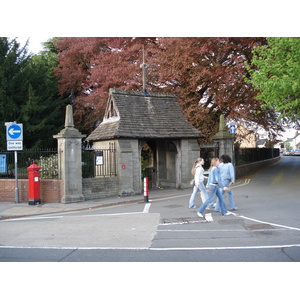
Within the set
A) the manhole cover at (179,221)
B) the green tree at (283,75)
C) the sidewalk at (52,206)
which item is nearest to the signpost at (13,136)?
the sidewalk at (52,206)

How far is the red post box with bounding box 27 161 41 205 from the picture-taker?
1355 cm

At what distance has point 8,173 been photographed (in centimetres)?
1571

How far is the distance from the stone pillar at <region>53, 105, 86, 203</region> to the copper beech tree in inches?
382

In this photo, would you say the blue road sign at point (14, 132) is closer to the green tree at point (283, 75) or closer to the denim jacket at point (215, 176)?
the denim jacket at point (215, 176)

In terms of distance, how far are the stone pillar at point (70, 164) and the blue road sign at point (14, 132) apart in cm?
155

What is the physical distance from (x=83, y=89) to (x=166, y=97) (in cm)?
1161

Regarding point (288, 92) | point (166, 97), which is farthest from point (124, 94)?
point (288, 92)

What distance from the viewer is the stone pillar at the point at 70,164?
45.7ft

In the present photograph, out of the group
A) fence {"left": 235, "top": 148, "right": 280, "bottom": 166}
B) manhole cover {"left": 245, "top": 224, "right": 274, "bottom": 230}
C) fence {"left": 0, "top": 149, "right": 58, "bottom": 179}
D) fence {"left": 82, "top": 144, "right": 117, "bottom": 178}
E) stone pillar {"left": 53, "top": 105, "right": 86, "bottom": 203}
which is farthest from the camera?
fence {"left": 235, "top": 148, "right": 280, "bottom": 166}

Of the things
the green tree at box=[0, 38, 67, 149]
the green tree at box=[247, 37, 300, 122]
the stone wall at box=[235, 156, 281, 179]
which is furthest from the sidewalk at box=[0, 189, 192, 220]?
the green tree at box=[0, 38, 67, 149]

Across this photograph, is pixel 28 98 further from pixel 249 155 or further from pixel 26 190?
pixel 249 155

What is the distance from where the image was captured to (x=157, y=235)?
26.3 ft

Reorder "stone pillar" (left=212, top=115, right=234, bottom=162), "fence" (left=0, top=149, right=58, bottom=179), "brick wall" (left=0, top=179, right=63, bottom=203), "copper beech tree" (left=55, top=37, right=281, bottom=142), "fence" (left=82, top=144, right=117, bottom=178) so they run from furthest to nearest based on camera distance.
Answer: "copper beech tree" (left=55, top=37, right=281, bottom=142) → "stone pillar" (left=212, top=115, right=234, bottom=162) → "fence" (left=82, top=144, right=117, bottom=178) → "fence" (left=0, top=149, right=58, bottom=179) → "brick wall" (left=0, top=179, right=63, bottom=203)

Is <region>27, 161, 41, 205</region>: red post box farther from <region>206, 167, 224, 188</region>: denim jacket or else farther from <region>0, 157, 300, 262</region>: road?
<region>206, 167, 224, 188</region>: denim jacket
